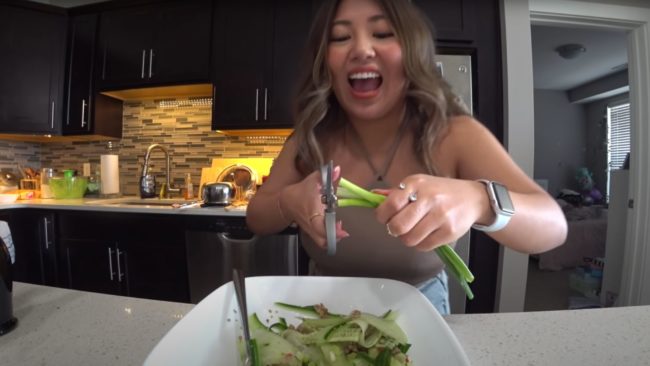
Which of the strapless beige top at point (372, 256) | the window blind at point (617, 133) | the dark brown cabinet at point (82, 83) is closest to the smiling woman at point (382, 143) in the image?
the strapless beige top at point (372, 256)

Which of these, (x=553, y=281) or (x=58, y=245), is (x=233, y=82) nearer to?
(x=58, y=245)

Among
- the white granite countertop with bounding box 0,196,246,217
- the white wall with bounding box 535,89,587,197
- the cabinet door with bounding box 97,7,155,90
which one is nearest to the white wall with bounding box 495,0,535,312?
the white granite countertop with bounding box 0,196,246,217

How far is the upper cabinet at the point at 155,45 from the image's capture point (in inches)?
84.1

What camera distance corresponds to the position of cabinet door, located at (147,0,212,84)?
2.13 meters

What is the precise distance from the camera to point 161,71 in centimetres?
218

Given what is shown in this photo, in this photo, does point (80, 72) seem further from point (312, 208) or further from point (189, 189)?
point (312, 208)

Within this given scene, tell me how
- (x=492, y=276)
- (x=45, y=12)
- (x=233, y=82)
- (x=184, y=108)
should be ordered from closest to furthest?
(x=492, y=276), (x=233, y=82), (x=45, y=12), (x=184, y=108)

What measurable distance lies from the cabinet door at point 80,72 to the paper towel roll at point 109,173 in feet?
0.85

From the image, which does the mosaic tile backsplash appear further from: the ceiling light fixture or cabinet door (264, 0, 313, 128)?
the ceiling light fixture

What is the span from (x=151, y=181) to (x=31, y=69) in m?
1.16

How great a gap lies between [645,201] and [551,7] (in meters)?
1.39

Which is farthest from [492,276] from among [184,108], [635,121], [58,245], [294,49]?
[58,245]

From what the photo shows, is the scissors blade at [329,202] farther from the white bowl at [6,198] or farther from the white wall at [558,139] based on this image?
the white wall at [558,139]

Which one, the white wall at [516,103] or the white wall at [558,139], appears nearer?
the white wall at [516,103]
